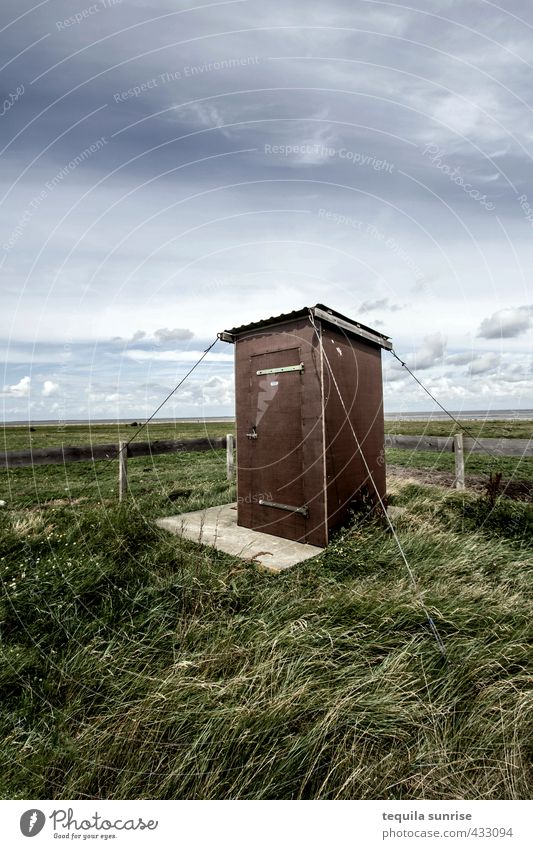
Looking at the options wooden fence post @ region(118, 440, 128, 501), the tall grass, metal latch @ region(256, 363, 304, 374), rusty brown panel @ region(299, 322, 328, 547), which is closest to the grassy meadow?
the tall grass

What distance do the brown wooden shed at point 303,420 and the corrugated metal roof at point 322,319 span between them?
0.02 metres

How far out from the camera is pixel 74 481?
37.9 ft

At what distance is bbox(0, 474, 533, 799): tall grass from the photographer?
2107mm

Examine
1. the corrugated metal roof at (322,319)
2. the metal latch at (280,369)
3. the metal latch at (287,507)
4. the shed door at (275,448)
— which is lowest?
the metal latch at (287,507)

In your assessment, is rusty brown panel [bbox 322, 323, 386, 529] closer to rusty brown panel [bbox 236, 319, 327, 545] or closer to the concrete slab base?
rusty brown panel [bbox 236, 319, 327, 545]

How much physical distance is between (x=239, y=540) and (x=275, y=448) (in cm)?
138

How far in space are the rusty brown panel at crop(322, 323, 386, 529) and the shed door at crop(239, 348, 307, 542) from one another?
41 centimetres

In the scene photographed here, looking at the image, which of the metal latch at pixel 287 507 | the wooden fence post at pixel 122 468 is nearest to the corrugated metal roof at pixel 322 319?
the metal latch at pixel 287 507

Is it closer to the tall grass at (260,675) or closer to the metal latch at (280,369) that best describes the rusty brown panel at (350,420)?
the metal latch at (280,369)

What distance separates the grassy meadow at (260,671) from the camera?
83.0 inches
